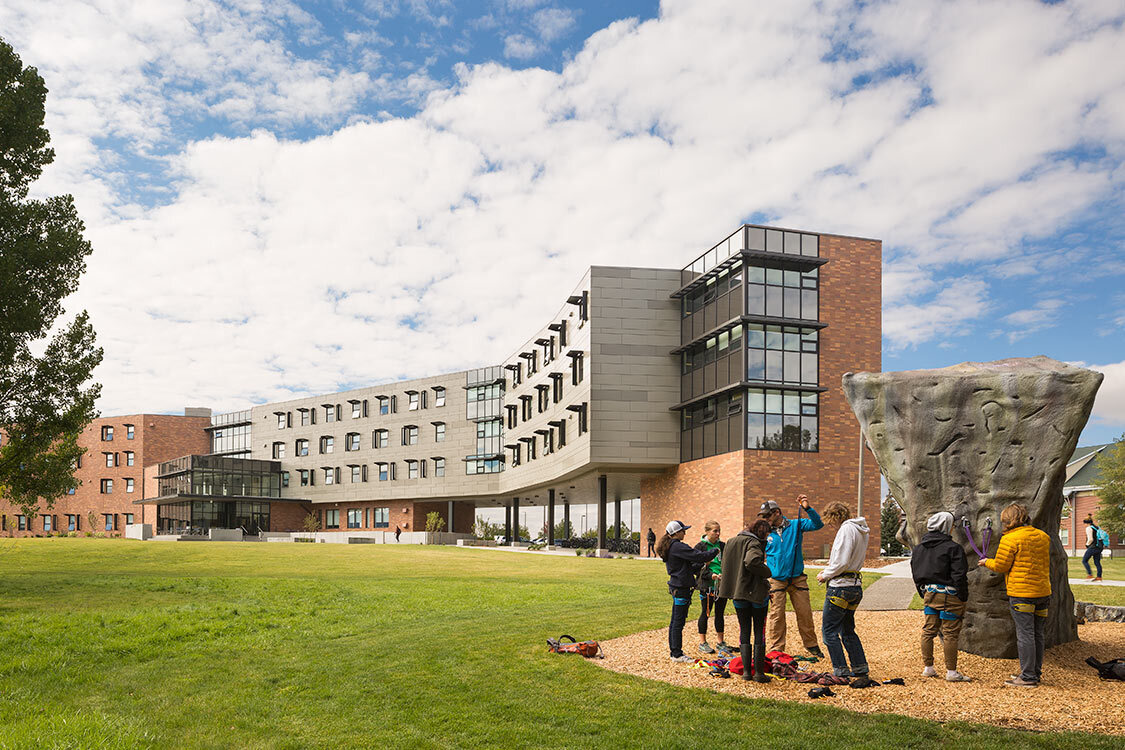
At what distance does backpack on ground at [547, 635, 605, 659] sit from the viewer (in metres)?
11.1

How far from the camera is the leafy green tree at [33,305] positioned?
20.1m

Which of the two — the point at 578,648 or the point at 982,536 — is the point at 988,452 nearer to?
the point at 982,536

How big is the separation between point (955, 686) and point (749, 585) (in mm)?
2318

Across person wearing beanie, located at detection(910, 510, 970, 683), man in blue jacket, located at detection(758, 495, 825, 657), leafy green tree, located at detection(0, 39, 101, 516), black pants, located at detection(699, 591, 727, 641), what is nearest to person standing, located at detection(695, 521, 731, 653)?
black pants, located at detection(699, 591, 727, 641)

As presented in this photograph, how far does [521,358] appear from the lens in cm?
6850

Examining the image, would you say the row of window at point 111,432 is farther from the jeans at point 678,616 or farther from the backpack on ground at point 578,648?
the jeans at point 678,616

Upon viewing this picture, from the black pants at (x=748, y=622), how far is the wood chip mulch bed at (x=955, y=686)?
38 cm

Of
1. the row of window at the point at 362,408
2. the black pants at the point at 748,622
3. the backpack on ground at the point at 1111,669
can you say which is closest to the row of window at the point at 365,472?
the row of window at the point at 362,408

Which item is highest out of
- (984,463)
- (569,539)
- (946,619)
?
(984,463)

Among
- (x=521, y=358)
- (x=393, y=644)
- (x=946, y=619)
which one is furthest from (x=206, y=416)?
(x=946, y=619)

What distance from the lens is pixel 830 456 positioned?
1585 inches

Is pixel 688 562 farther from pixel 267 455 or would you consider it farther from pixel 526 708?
pixel 267 455

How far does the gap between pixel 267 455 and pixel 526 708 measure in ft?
295

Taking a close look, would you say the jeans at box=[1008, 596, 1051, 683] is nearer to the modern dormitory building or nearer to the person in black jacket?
the person in black jacket
